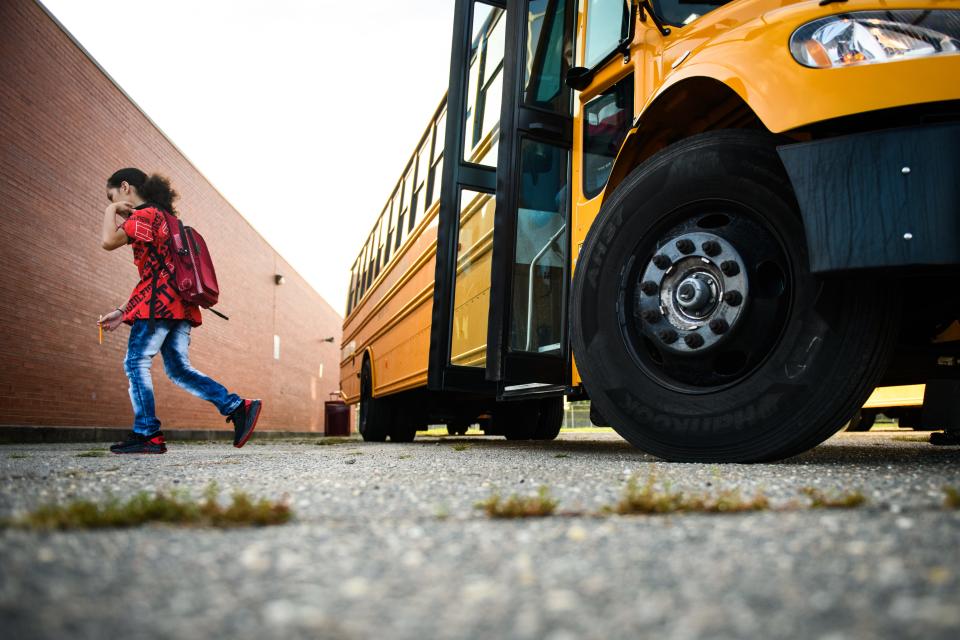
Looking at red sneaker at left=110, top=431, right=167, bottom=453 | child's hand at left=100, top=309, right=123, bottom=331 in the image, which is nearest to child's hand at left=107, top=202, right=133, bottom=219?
child's hand at left=100, top=309, right=123, bottom=331

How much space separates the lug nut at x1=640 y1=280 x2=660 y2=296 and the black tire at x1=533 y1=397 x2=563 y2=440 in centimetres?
508

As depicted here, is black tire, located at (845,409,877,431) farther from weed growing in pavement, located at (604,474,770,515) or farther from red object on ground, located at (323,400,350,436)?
red object on ground, located at (323,400,350,436)

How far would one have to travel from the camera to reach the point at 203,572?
0.94 meters

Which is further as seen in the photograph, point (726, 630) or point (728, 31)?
point (728, 31)

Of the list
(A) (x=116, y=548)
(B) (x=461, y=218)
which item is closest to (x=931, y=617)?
(A) (x=116, y=548)

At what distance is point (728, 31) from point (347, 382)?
31.1 feet

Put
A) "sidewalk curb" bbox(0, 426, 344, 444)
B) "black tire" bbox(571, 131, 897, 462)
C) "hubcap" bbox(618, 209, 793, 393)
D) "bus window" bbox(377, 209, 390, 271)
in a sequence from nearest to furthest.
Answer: "black tire" bbox(571, 131, 897, 462) < "hubcap" bbox(618, 209, 793, 393) < "sidewalk curb" bbox(0, 426, 344, 444) < "bus window" bbox(377, 209, 390, 271)

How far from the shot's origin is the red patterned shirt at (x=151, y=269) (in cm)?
425

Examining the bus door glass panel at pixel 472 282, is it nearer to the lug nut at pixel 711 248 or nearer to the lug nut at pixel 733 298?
the lug nut at pixel 711 248

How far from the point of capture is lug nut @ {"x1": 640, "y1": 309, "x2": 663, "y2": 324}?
2.48 metres

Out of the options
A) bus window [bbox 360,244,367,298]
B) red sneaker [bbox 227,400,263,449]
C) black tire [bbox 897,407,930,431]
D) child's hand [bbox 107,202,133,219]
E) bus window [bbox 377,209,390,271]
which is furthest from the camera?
bus window [bbox 360,244,367,298]

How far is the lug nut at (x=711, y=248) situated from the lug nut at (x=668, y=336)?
0.29 m

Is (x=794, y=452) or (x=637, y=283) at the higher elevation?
(x=637, y=283)

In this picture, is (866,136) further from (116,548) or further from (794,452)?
(116,548)
